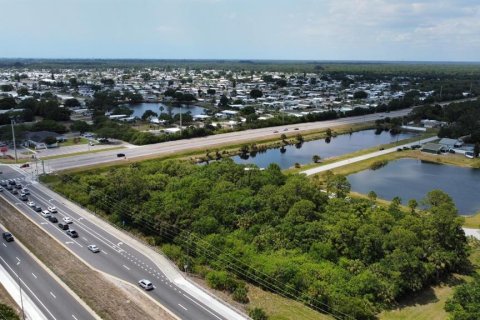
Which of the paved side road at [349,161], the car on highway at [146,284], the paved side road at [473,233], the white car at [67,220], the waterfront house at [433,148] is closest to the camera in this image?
the car on highway at [146,284]

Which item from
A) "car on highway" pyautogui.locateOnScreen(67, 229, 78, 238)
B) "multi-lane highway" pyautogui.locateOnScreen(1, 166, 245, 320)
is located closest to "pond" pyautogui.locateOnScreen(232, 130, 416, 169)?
"multi-lane highway" pyautogui.locateOnScreen(1, 166, 245, 320)

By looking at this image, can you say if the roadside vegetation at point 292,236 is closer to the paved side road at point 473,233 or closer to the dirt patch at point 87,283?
the paved side road at point 473,233

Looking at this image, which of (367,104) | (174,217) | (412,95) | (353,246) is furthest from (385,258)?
(412,95)

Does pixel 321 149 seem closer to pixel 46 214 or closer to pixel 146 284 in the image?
pixel 46 214

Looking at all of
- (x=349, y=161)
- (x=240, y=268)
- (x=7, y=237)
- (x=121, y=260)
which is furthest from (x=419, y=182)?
(x=7, y=237)

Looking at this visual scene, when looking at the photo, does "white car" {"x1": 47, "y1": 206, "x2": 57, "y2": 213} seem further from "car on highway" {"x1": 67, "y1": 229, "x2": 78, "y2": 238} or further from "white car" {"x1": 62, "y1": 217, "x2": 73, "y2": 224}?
"car on highway" {"x1": 67, "y1": 229, "x2": 78, "y2": 238}

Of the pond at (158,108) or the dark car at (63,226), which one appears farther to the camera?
the pond at (158,108)

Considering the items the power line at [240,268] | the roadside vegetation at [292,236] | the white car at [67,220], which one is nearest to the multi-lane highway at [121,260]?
the white car at [67,220]
